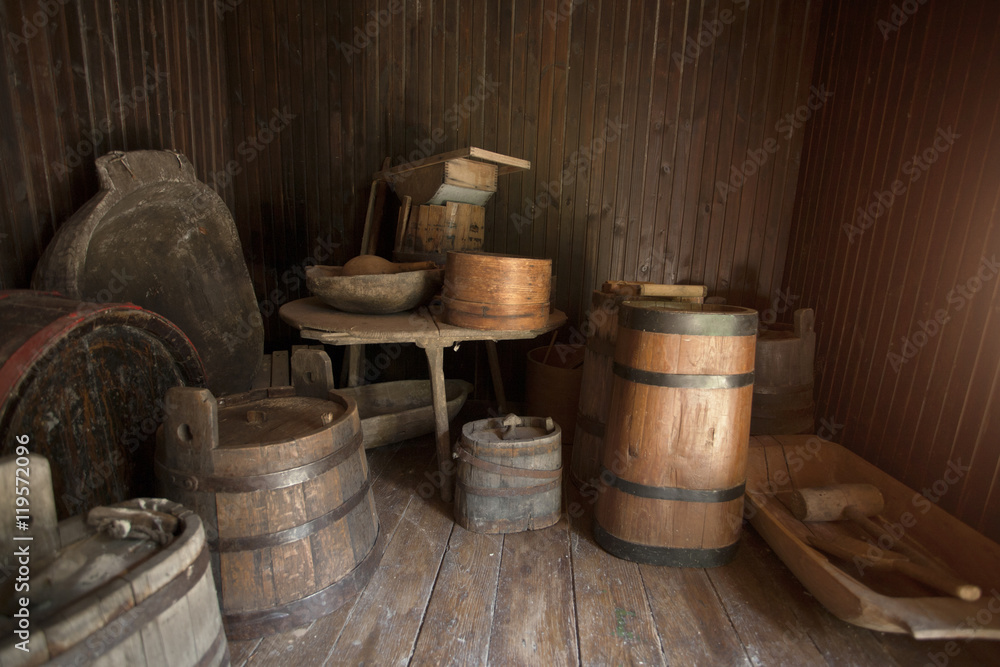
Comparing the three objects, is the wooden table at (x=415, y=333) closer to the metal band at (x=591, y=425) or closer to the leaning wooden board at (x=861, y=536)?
the metal band at (x=591, y=425)

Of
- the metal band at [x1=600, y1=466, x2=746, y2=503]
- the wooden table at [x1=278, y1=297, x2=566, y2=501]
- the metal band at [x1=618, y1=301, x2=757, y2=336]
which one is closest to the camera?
the metal band at [x1=618, y1=301, x2=757, y2=336]

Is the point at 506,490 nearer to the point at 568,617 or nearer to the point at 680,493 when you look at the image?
the point at 568,617

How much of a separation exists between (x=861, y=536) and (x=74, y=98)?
13.7 ft

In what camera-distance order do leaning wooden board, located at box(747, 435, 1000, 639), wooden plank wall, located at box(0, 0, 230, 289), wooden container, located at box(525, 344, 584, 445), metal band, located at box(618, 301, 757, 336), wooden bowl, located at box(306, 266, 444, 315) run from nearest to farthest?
leaning wooden board, located at box(747, 435, 1000, 639)
metal band, located at box(618, 301, 757, 336)
wooden plank wall, located at box(0, 0, 230, 289)
wooden bowl, located at box(306, 266, 444, 315)
wooden container, located at box(525, 344, 584, 445)

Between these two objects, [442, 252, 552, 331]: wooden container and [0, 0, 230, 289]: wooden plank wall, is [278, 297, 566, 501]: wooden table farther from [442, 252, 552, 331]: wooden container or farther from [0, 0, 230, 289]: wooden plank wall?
[0, 0, 230, 289]: wooden plank wall

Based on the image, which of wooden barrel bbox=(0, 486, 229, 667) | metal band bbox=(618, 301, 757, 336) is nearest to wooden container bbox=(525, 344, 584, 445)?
metal band bbox=(618, 301, 757, 336)

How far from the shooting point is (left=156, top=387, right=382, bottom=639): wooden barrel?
5.23ft

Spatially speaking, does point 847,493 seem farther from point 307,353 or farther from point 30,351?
point 30,351

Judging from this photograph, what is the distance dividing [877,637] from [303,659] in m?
1.95

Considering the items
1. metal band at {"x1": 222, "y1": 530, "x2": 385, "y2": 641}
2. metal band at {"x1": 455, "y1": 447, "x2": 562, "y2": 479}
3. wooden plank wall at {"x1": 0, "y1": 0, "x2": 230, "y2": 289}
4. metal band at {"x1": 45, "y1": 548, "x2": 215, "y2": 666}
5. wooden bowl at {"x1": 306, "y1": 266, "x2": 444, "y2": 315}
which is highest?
wooden plank wall at {"x1": 0, "y1": 0, "x2": 230, "y2": 289}

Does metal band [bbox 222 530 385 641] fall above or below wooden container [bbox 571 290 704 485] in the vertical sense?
below

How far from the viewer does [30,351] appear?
159 centimetres

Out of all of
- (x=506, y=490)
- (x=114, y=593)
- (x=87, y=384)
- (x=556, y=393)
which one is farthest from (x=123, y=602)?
(x=556, y=393)

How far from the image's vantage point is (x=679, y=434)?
197 centimetres
